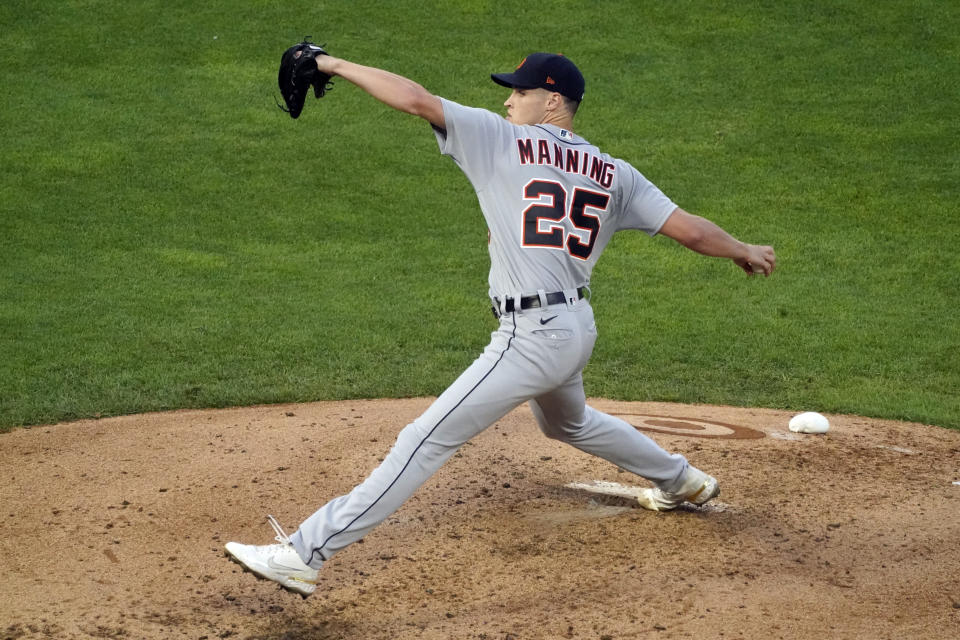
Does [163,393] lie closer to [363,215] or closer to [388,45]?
[363,215]

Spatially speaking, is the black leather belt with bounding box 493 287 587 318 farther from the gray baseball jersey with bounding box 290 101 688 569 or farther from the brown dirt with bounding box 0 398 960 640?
the brown dirt with bounding box 0 398 960 640

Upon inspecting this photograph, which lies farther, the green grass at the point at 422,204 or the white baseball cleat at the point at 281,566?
the green grass at the point at 422,204

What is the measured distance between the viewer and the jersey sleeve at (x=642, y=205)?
417 cm

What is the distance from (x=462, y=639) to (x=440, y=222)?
720 cm

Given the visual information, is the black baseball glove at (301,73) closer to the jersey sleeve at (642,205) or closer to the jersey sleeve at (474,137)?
the jersey sleeve at (474,137)

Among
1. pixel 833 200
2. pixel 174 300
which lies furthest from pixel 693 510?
pixel 833 200

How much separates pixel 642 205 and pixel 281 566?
1902mm

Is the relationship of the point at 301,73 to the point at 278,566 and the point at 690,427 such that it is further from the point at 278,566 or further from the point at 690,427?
the point at 690,427

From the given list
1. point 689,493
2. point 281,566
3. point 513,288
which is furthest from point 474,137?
Result: point 689,493

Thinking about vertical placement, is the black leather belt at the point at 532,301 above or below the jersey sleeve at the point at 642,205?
below

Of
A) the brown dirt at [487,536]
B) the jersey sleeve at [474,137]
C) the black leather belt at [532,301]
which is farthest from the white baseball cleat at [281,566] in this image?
the jersey sleeve at [474,137]

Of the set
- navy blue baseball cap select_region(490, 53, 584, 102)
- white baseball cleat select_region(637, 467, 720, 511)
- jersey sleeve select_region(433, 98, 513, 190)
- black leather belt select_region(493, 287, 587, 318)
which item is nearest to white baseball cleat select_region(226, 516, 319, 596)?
black leather belt select_region(493, 287, 587, 318)

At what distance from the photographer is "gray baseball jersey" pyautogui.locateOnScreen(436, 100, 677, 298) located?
3.94m

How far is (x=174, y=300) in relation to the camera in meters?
8.84
